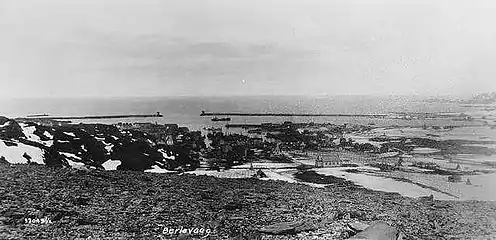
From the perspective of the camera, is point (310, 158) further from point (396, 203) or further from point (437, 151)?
point (396, 203)

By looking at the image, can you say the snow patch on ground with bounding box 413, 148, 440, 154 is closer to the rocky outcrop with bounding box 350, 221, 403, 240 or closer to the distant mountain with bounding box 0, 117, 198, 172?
the distant mountain with bounding box 0, 117, 198, 172

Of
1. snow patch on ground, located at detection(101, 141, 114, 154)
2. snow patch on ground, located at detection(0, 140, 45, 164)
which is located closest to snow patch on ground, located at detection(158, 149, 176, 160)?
snow patch on ground, located at detection(101, 141, 114, 154)

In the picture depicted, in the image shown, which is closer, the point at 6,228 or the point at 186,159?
the point at 6,228

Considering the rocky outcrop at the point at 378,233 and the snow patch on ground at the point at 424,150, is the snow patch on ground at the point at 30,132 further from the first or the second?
the snow patch on ground at the point at 424,150

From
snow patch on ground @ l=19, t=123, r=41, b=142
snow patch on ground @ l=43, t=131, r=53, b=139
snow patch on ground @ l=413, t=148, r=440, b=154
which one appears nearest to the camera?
snow patch on ground @ l=19, t=123, r=41, b=142

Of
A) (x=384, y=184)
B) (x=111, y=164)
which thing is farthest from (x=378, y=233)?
(x=111, y=164)

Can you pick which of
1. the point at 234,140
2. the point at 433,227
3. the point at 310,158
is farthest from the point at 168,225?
the point at 234,140
